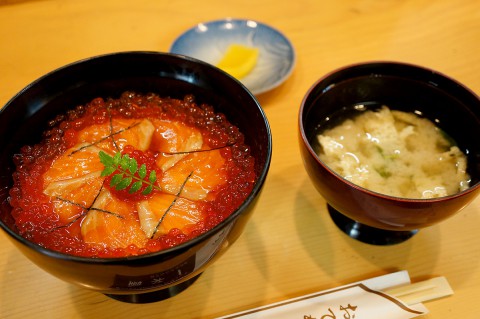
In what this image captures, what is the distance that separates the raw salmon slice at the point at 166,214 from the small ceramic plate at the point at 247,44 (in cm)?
73

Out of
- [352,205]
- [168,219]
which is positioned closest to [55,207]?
[168,219]

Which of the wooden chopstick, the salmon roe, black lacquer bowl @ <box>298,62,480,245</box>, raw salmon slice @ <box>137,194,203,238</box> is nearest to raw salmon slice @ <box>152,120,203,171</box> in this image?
the salmon roe

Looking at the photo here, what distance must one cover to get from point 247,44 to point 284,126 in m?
0.50

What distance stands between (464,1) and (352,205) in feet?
5.12

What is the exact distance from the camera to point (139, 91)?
1167 millimetres

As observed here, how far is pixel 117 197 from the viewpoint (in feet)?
3.13

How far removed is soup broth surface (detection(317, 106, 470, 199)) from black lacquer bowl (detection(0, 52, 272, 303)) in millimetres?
293

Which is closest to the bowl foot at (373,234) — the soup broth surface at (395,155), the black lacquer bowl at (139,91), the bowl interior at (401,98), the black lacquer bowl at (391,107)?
the black lacquer bowl at (391,107)

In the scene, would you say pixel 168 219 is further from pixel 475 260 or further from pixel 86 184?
pixel 475 260

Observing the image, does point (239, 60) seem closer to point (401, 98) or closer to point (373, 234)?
point (401, 98)

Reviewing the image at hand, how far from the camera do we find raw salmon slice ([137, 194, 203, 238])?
901 millimetres

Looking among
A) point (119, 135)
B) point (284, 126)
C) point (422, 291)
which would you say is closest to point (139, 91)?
point (119, 135)

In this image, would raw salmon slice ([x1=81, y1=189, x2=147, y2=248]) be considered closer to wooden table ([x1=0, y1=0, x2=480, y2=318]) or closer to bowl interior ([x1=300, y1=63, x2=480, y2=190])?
wooden table ([x1=0, y1=0, x2=480, y2=318])

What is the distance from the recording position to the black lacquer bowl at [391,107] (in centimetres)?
95
